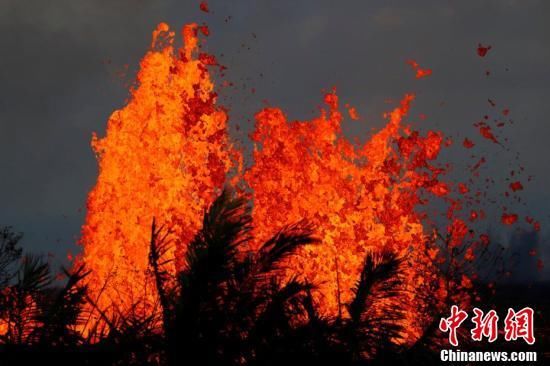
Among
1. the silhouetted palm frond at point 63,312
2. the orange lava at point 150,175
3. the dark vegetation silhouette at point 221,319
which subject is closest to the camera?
the dark vegetation silhouette at point 221,319

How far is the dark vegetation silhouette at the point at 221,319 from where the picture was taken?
477 cm

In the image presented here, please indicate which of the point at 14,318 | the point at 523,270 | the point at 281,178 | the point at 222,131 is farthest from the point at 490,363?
the point at 523,270

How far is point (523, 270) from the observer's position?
120500 millimetres

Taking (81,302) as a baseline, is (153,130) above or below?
above

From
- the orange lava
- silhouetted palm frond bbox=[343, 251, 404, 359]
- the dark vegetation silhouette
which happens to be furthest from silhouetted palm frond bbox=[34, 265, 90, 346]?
the orange lava

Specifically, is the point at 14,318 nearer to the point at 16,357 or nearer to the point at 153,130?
the point at 16,357

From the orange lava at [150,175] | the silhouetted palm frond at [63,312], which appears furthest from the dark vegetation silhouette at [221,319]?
the orange lava at [150,175]

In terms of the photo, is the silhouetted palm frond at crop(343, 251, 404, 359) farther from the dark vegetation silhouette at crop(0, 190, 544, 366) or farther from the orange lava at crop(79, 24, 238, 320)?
the orange lava at crop(79, 24, 238, 320)

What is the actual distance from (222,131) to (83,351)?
2027 centimetres

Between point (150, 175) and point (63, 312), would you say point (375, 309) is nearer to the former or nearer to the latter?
point (63, 312)

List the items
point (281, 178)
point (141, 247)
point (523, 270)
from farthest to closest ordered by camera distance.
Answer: point (523, 270), point (281, 178), point (141, 247)

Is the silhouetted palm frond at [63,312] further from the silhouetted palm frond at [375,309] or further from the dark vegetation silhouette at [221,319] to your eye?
the silhouetted palm frond at [375,309]

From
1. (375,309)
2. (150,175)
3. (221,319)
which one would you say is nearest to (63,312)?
(221,319)

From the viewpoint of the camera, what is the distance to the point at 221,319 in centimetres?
482
